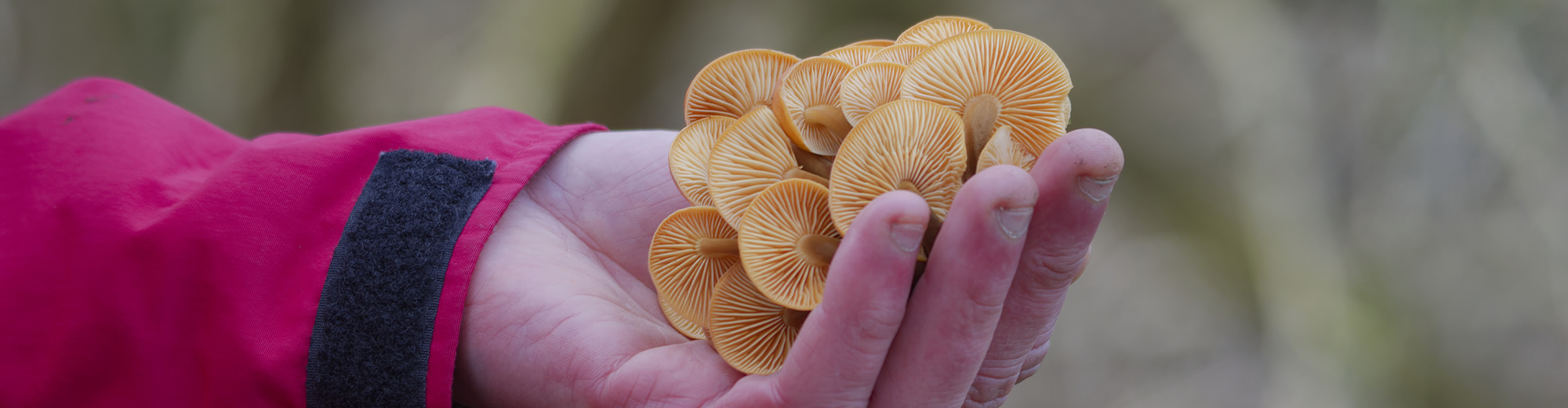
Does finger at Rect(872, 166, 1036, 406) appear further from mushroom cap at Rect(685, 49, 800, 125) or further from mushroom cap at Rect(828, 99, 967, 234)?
mushroom cap at Rect(685, 49, 800, 125)

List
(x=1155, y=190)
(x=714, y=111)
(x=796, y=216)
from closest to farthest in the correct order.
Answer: (x=796, y=216)
(x=714, y=111)
(x=1155, y=190)

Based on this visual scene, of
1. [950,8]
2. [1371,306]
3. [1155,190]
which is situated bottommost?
[1371,306]

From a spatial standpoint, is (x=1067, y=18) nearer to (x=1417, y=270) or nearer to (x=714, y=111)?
(x=1417, y=270)

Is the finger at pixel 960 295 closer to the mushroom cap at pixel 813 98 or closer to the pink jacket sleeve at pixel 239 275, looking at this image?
the mushroom cap at pixel 813 98

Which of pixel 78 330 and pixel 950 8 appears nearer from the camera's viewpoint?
pixel 78 330

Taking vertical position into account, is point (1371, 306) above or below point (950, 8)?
below

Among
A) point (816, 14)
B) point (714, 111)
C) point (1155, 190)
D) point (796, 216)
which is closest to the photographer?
point (796, 216)

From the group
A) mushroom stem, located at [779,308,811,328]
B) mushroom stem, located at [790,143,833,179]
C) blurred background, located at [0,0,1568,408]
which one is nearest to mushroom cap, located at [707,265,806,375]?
mushroom stem, located at [779,308,811,328]

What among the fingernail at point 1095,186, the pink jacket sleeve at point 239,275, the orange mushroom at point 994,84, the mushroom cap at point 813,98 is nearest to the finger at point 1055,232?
the fingernail at point 1095,186

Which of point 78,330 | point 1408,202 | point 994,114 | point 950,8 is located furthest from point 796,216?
point 1408,202
